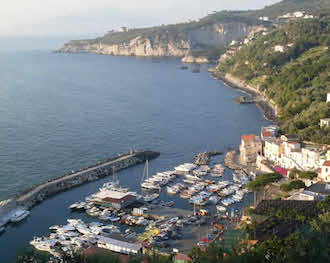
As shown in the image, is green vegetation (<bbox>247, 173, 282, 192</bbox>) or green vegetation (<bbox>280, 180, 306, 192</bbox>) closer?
green vegetation (<bbox>280, 180, 306, 192</bbox>)

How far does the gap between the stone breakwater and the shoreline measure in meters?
11.4

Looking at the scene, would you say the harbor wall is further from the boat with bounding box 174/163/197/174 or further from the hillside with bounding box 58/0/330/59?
the hillside with bounding box 58/0/330/59

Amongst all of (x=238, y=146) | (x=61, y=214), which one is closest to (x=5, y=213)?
(x=61, y=214)

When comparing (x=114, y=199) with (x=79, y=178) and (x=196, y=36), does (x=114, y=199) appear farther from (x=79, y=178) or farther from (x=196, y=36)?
(x=196, y=36)

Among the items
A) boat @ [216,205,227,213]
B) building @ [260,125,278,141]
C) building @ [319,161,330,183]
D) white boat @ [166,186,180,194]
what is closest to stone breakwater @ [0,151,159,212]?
white boat @ [166,186,180,194]

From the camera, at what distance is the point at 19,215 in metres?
16.1

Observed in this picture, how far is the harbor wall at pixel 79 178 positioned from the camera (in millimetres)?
17727

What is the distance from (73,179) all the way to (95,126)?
10.8 metres

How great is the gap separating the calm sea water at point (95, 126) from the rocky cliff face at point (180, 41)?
40323mm

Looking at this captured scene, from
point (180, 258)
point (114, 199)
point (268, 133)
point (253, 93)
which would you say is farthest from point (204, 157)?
point (253, 93)

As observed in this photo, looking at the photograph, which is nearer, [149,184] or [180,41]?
[149,184]

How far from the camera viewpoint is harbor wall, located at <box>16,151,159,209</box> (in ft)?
58.2

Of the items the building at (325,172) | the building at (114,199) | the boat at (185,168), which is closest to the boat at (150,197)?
the building at (114,199)

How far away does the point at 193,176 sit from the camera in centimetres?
2014
